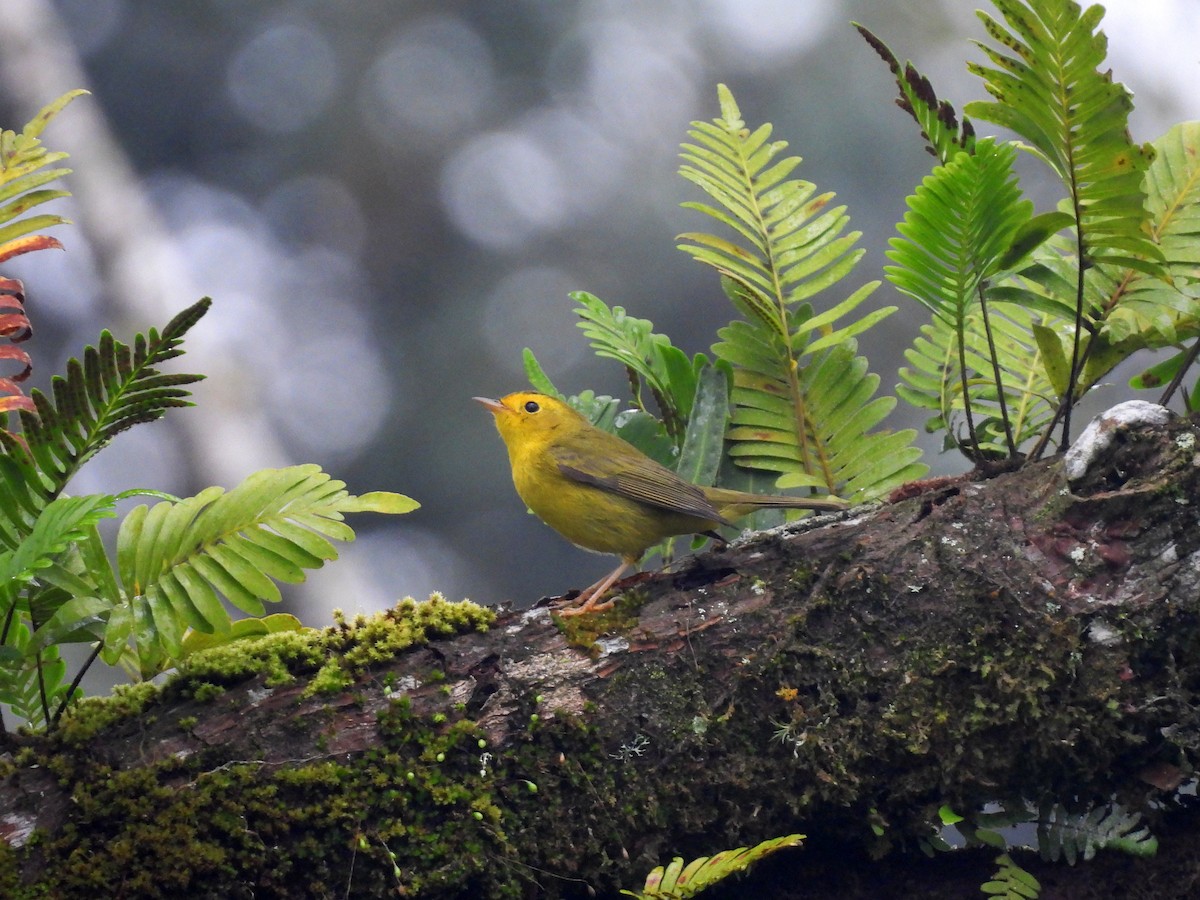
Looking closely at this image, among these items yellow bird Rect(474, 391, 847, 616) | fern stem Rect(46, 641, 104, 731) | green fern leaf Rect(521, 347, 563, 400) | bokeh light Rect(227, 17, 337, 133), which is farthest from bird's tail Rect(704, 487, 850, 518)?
bokeh light Rect(227, 17, 337, 133)

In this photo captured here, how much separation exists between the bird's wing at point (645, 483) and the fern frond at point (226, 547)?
1.06 metres

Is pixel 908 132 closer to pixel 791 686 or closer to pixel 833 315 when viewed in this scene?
pixel 833 315

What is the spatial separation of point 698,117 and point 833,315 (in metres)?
4.31

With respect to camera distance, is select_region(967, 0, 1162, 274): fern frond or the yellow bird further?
the yellow bird

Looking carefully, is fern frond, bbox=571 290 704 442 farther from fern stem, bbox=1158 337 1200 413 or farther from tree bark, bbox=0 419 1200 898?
fern stem, bbox=1158 337 1200 413

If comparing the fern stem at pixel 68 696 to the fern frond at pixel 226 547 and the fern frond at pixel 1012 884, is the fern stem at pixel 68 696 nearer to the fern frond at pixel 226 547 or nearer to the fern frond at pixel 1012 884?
the fern frond at pixel 226 547

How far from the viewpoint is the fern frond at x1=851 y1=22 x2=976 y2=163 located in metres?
2.93

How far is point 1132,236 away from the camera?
2734mm

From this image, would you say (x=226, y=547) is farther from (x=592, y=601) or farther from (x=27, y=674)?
(x=592, y=601)

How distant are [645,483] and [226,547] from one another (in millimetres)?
1462

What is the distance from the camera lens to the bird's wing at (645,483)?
345 cm

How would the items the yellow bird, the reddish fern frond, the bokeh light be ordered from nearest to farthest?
the reddish fern frond → the yellow bird → the bokeh light

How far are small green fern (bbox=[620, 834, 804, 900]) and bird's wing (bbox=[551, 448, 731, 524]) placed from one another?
53.8 inches

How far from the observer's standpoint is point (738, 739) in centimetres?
263
